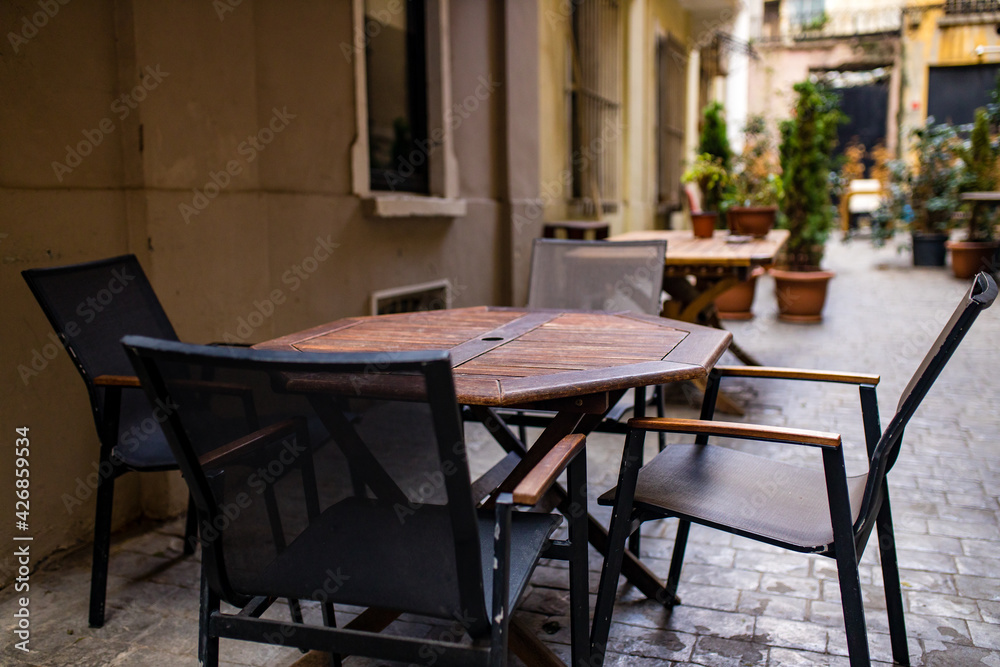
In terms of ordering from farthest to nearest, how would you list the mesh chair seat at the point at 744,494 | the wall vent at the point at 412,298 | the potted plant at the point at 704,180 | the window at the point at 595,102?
1. the window at the point at 595,102
2. the potted plant at the point at 704,180
3. the wall vent at the point at 412,298
4. the mesh chair seat at the point at 744,494

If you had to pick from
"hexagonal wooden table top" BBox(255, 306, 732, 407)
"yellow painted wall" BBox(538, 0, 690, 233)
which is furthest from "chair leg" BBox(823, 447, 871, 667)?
"yellow painted wall" BBox(538, 0, 690, 233)

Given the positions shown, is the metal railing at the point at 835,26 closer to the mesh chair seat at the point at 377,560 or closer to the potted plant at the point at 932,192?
the potted plant at the point at 932,192

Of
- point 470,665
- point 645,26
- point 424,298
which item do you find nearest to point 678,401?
point 424,298

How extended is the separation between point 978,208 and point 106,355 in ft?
36.1

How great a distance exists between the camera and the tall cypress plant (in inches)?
320

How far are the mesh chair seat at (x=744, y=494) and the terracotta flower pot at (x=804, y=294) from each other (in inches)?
233

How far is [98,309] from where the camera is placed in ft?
8.66

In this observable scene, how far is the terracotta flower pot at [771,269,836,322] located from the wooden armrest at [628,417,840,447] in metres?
6.44

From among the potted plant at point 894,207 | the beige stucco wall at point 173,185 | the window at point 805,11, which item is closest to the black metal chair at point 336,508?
the beige stucco wall at point 173,185

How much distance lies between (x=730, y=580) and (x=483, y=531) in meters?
1.31

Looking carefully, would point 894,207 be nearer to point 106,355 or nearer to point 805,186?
point 805,186

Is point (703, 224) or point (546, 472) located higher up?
point (703, 224)

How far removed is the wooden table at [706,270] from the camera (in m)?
4.48

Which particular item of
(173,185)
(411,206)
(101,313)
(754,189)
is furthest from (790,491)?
(754,189)
